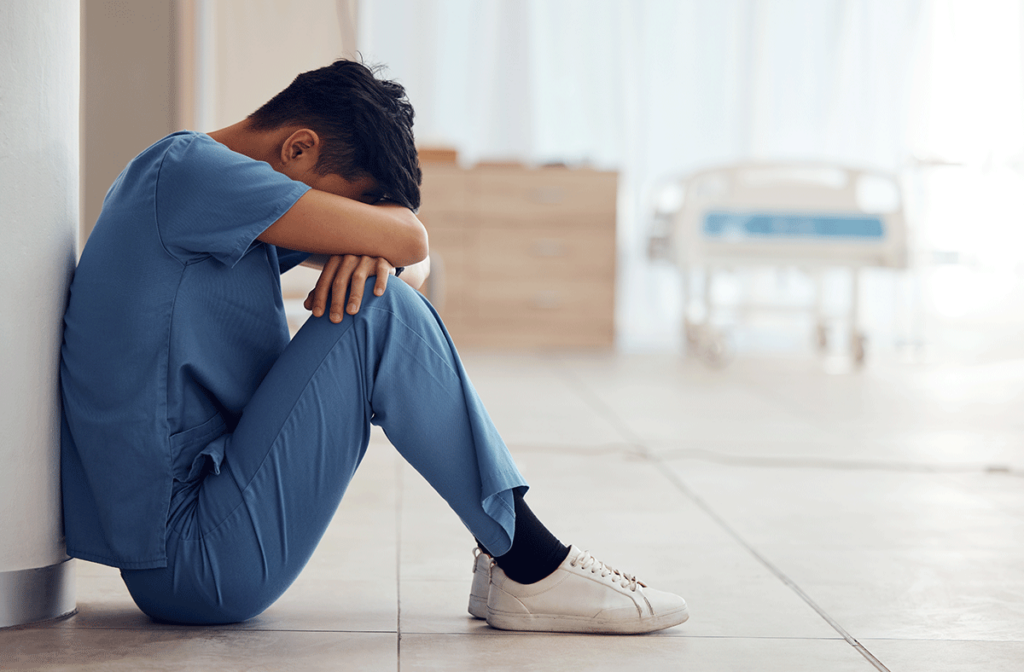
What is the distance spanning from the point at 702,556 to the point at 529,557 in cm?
49

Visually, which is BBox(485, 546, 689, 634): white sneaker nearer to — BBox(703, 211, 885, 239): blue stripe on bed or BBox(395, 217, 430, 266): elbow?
BBox(395, 217, 430, 266): elbow

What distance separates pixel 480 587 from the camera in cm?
125

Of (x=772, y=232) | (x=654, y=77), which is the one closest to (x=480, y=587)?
(x=772, y=232)

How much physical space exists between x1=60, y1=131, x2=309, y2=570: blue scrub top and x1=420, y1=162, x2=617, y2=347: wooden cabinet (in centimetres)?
375

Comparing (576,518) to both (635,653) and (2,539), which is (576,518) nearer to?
(635,653)

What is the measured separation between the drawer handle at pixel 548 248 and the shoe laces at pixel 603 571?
3.71m

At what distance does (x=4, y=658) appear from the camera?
3.45 feet

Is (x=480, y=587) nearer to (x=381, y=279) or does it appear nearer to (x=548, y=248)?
(x=381, y=279)

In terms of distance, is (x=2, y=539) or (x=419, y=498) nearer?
(x=2, y=539)

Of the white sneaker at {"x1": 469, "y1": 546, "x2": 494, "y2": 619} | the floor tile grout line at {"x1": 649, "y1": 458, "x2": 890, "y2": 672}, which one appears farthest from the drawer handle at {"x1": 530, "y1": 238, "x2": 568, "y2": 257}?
the white sneaker at {"x1": 469, "y1": 546, "x2": 494, "y2": 619}

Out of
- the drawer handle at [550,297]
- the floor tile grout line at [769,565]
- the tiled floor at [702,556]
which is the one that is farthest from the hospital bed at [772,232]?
the floor tile grout line at [769,565]

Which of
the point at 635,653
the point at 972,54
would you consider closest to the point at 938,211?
the point at 972,54

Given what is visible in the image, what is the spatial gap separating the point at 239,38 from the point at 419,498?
2154 mm

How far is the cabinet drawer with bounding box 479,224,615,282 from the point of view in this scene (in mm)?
4867
